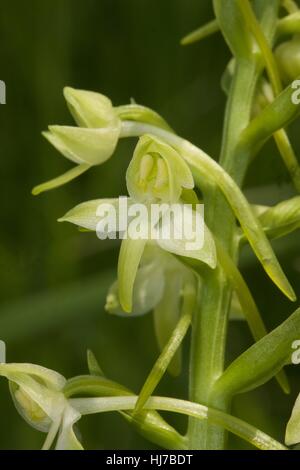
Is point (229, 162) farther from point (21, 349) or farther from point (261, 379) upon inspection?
point (21, 349)

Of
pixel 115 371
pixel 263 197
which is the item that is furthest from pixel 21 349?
pixel 263 197

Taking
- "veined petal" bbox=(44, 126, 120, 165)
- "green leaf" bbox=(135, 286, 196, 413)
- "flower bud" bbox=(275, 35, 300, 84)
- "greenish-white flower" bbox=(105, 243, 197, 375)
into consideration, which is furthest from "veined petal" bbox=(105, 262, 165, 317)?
"flower bud" bbox=(275, 35, 300, 84)

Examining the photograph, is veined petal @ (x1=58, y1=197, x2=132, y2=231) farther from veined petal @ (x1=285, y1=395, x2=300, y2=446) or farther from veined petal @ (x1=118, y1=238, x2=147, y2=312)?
veined petal @ (x1=285, y1=395, x2=300, y2=446)

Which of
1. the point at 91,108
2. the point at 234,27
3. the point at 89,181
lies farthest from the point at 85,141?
the point at 89,181

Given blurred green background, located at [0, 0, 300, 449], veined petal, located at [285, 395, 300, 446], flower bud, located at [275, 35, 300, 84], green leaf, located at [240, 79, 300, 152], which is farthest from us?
blurred green background, located at [0, 0, 300, 449]

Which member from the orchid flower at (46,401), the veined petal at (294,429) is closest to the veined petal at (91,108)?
the orchid flower at (46,401)

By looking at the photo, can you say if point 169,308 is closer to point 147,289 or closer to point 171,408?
point 147,289
